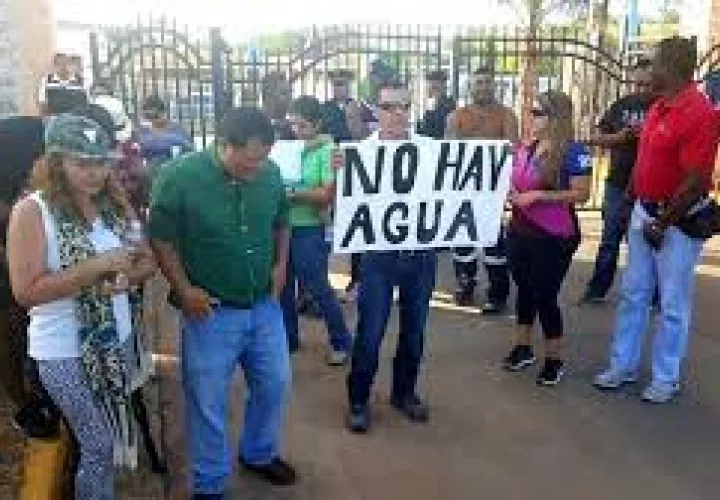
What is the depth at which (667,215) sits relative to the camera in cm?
495

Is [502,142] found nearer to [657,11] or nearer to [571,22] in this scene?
[571,22]

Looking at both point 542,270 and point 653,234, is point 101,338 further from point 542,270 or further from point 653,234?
point 653,234

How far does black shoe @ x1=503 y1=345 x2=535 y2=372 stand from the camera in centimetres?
595

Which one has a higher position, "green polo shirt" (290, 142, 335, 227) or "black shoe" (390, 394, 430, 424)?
"green polo shirt" (290, 142, 335, 227)

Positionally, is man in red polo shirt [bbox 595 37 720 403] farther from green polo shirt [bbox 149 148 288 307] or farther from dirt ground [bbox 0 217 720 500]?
green polo shirt [bbox 149 148 288 307]

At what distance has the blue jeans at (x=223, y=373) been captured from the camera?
152 inches

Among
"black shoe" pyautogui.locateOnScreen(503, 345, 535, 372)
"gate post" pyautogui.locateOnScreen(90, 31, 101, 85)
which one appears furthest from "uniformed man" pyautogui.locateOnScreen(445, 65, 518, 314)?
"gate post" pyautogui.locateOnScreen(90, 31, 101, 85)

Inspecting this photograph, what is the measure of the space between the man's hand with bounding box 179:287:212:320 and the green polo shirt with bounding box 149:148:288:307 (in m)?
0.07

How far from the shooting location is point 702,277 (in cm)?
854

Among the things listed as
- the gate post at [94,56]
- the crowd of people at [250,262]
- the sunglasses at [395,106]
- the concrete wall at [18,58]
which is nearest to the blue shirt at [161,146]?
the crowd of people at [250,262]

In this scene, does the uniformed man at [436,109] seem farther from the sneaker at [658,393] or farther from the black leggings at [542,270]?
the sneaker at [658,393]

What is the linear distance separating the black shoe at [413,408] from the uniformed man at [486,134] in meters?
2.16

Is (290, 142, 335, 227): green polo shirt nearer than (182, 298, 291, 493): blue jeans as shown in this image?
No

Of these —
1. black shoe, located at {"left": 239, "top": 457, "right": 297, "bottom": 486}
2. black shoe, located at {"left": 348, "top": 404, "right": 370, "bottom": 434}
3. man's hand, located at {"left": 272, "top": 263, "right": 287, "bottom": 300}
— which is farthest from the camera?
black shoe, located at {"left": 348, "top": 404, "right": 370, "bottom": 434}
